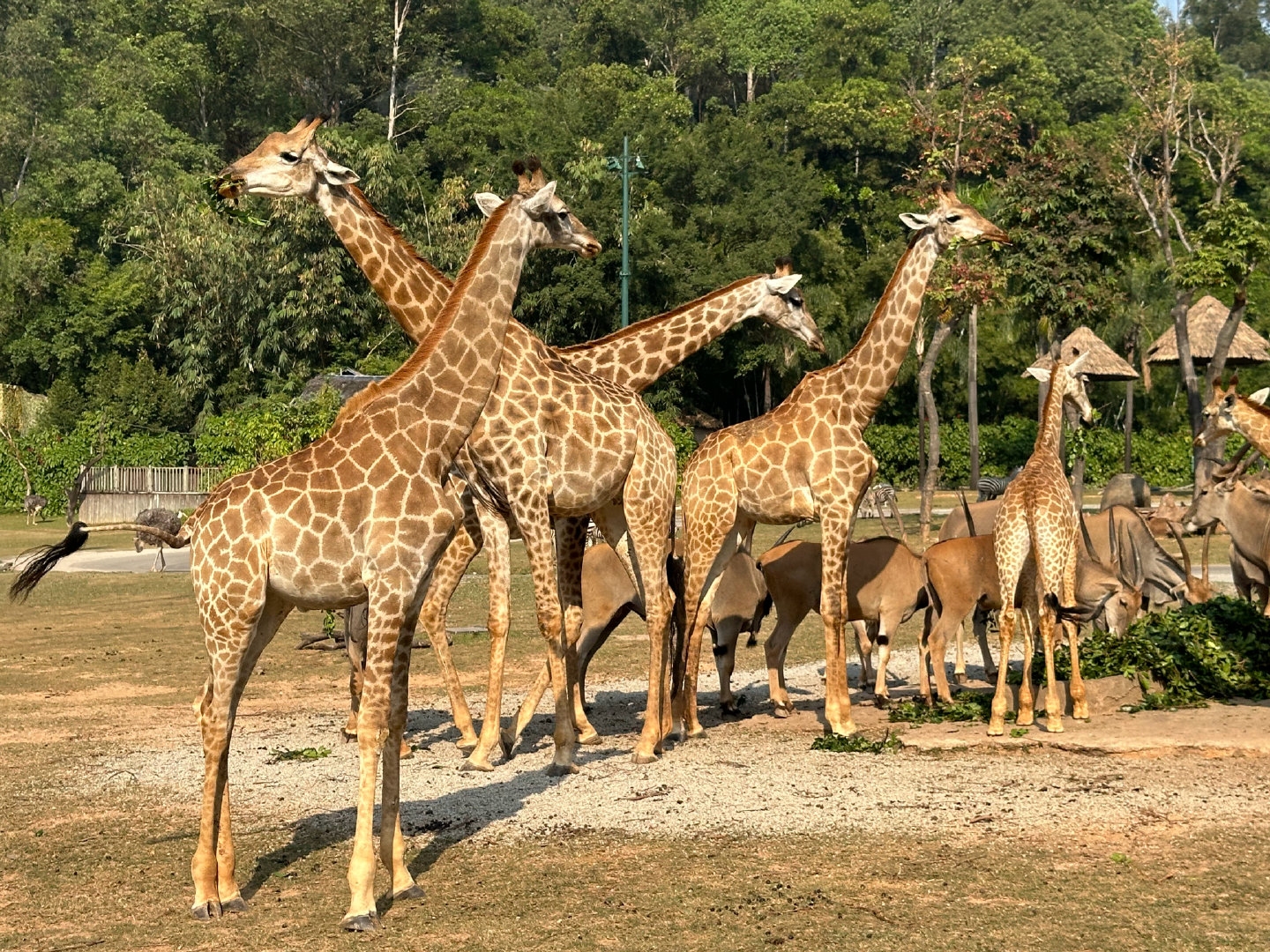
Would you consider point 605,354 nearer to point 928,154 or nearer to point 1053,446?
point 1053,446

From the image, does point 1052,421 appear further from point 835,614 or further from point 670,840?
point 670,840

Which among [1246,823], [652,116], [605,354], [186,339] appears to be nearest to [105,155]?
[186,339]

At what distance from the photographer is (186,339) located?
62.6 m

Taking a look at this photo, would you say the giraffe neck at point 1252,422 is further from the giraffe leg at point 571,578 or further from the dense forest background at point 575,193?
the dense forest background at point 575,193

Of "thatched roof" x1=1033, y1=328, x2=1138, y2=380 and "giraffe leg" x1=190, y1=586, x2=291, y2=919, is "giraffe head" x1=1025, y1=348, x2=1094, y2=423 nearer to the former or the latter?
"giraffe leg" x1=190, y1=586, x2=291, y2=919

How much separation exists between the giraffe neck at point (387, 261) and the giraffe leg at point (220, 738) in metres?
4.48

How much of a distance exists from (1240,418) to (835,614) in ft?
12.6

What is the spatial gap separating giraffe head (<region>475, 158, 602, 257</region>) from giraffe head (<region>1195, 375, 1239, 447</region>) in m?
5.57

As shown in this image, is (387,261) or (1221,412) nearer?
(387,261)

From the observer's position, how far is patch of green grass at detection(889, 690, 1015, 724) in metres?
13.5

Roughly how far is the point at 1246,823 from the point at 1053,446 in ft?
16.5

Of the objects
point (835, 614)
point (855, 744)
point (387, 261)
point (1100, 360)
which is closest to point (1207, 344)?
point (1100, 360)

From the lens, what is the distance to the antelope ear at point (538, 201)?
1052 cm

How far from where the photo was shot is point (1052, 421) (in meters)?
14.4
